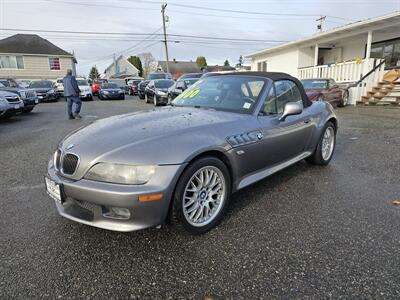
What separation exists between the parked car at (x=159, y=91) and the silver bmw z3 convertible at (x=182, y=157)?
36.3 ft

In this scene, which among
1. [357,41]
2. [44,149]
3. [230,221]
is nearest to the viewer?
[230,221]

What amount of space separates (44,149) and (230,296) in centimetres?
546

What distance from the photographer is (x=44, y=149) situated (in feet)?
19.6

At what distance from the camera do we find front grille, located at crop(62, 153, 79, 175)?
7.74 feet

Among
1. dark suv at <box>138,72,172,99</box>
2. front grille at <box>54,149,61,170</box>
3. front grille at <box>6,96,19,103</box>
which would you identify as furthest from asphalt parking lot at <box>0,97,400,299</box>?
dark suv at <box>138,72,172,99</box>

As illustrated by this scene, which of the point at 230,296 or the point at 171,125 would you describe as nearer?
the point at 230,296

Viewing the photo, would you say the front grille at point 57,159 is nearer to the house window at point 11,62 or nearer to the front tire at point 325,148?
the front tire at point 325,148

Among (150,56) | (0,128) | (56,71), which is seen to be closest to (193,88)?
(0,128)

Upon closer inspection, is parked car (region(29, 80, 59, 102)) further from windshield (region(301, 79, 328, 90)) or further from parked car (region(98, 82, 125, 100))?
windshield (region(301, 79, 328, 90))

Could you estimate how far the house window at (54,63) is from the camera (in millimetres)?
32694

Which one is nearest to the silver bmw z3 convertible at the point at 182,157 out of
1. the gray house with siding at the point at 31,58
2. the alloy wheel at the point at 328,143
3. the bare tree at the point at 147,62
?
the alloy wheel at the point at 328,143

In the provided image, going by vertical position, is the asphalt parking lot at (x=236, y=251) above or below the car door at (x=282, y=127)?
below

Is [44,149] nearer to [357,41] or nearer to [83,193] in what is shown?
[83,193]

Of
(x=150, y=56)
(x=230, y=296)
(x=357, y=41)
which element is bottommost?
(x=230, y=296)
